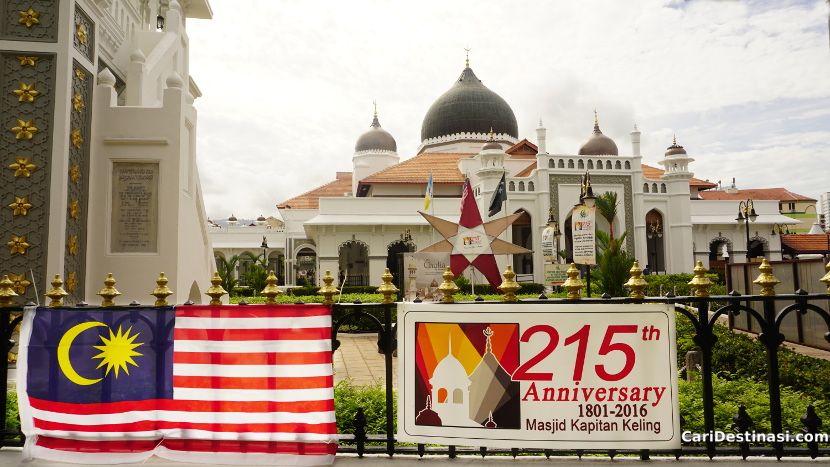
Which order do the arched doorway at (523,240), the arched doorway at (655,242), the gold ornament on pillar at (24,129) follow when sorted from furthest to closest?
the arched doorway at (655,242), the arched doorway at (523,240), the gold ornament on pillar at (24,129)

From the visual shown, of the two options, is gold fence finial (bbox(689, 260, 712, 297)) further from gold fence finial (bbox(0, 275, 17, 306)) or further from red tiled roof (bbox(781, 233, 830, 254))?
red tiled roof (bbox(781, 233, 830, 254))

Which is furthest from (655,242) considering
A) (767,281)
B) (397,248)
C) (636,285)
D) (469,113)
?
(636,285)

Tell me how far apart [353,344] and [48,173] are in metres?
6.33

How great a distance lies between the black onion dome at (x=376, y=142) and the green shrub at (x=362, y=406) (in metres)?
35.0

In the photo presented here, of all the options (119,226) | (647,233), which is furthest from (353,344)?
(647,233)

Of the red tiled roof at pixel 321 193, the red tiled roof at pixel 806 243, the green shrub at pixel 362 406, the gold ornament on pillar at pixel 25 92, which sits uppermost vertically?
the red tiled roof at pixel 321 193

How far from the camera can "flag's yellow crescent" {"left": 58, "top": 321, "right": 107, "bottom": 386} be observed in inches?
131

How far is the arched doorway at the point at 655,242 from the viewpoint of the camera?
2930cm

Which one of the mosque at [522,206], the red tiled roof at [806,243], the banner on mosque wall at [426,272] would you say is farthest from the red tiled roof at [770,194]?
the banner on mosque wall at [426,272]

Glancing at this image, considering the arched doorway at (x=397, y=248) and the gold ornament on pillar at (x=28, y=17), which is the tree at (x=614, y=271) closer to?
the gold ornament on pillar at (x=28, y=17)

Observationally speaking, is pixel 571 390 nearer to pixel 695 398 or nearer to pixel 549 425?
pixel 549 425

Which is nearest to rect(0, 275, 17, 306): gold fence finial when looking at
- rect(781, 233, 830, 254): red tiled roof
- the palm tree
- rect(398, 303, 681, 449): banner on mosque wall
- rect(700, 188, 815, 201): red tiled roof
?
rect(398, 303, 681, 449): banner on mosque wall

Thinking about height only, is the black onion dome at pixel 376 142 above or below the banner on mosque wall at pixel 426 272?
above

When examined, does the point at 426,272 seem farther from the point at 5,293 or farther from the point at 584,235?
the point at 5,293
